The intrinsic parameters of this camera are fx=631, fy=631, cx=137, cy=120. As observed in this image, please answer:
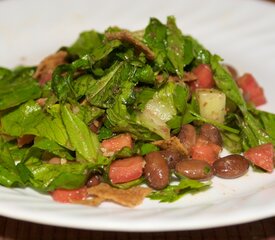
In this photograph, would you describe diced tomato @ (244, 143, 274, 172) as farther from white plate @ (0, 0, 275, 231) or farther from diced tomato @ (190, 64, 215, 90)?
diced tomato @ (190, 64, 215, 90)

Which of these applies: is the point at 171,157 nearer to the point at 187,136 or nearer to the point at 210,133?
the point at 187,136

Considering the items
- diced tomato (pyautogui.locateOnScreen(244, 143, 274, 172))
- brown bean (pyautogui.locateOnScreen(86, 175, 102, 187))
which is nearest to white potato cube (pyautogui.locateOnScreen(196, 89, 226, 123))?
diced tomato (pyautogui.locateOnScreen(244, 143, 274, 172))

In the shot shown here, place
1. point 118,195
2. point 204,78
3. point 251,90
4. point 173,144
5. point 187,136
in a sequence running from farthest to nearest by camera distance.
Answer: point 251,90 < point 204,78 < point 187,136 < point 173,144 < point 118,195

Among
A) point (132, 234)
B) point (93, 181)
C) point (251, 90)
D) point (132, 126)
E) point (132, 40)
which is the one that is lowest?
point (132, 234)

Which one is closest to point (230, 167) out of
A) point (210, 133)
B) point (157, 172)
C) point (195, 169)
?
point (195, 169)

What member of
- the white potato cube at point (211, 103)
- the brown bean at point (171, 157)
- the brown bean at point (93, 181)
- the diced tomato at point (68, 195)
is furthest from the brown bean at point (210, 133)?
the diced tomato at point (68, 195)

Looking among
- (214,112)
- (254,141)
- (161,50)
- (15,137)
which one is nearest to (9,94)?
(15,137)
